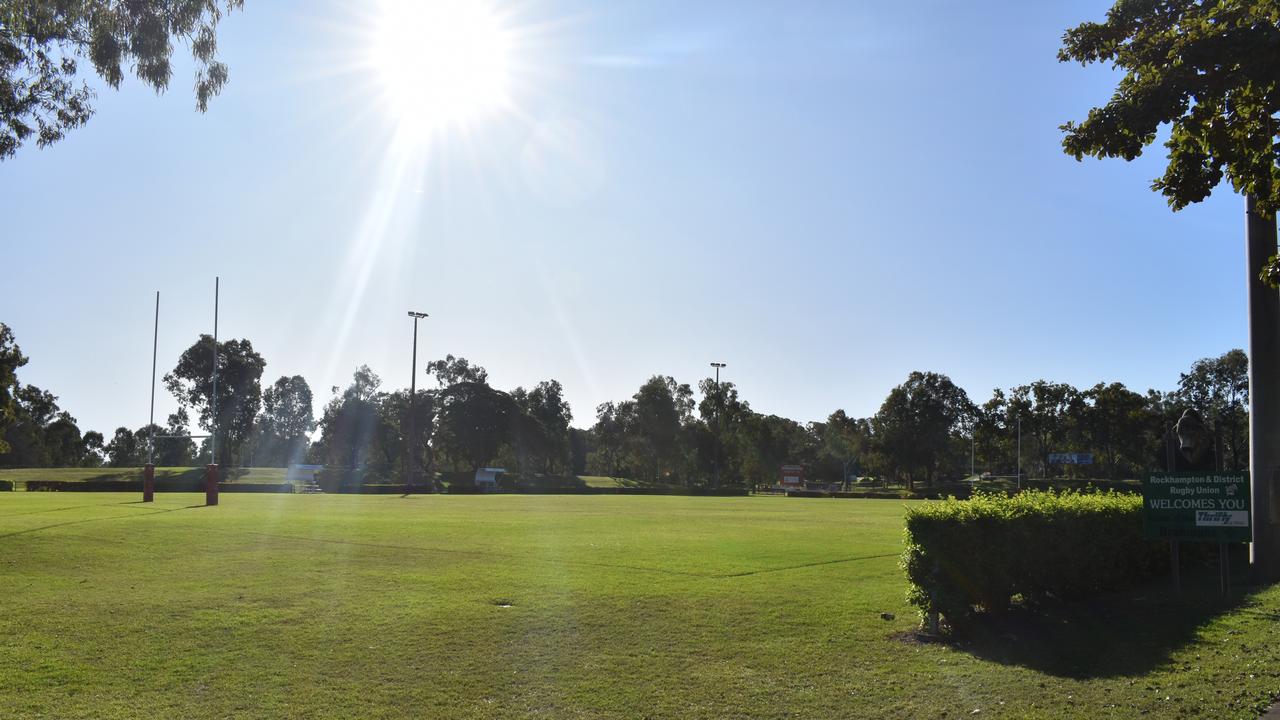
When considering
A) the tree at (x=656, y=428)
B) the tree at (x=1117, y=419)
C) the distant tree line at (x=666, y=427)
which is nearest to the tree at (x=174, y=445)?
the distant tree line at (x=666, y=427)

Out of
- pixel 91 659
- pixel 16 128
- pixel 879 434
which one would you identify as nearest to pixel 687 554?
pixel 91 659

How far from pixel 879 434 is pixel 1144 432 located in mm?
28413

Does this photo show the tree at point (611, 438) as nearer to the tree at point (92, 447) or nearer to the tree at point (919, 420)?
the tree at point (919, 420)

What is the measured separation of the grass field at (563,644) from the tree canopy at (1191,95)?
4.05m

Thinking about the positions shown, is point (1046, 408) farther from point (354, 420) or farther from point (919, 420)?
point (354, 420)

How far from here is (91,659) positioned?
8578 mm

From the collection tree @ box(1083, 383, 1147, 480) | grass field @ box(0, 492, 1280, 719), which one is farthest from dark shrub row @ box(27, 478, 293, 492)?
tree @ box(1083, 383, 1147, 480)

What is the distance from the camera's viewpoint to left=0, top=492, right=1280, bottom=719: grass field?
7359 mm

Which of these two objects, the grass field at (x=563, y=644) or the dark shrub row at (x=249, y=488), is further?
the dark shrub row at (x=249, y=488)

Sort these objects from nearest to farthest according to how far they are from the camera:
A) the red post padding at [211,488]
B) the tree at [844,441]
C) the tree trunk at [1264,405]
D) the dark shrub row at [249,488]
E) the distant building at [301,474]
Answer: the tree trunk at [1264,405] < the red post padding at [211,488] < the dark shrub row at [249,488] < the distant building at [301,474] < the tree at [844,441]

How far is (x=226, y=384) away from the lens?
10662cm

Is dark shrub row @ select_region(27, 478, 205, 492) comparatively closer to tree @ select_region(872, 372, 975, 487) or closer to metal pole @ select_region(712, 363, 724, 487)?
metal pole @ select_region(712, 363, 724, 487)

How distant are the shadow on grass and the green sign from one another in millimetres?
823

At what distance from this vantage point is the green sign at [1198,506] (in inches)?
450
